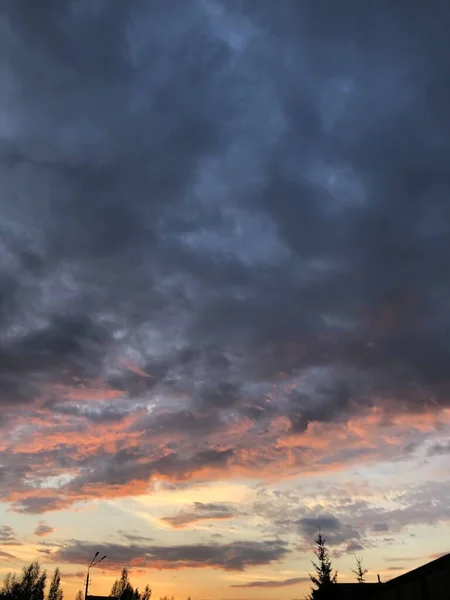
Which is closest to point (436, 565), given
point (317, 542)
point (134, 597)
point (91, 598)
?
point (317, 542)

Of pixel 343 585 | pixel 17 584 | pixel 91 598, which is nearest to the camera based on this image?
pixel 343 585

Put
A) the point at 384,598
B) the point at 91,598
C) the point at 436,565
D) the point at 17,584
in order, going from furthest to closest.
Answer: the point at 17,584
the point at 91,598
the point at 384,598
the point at 436,565

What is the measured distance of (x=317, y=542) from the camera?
236ft

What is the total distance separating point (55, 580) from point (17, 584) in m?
12.0

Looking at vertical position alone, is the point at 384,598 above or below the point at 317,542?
below

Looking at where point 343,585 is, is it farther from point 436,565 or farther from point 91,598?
point 91,598

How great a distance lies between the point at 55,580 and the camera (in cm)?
16850

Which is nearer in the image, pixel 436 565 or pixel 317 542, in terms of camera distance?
pixel 436 565

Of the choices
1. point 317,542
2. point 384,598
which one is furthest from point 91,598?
point 384,598

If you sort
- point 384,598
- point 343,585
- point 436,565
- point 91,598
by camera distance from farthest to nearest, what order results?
1. point 91,598
2. point 343,585
3. point 384,598
4. point 436,565

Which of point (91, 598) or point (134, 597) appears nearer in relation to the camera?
point (91, 598)

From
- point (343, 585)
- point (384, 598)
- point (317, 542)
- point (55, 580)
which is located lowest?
point (384, 598)

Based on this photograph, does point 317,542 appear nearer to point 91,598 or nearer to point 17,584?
point 91,598

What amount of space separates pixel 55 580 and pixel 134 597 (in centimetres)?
2524
